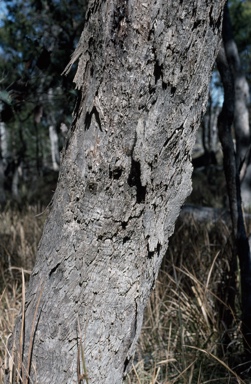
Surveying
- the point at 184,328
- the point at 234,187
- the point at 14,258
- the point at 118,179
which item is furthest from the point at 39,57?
the point at 14,258

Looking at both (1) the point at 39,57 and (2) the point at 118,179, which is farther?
(1) the point at 39,57

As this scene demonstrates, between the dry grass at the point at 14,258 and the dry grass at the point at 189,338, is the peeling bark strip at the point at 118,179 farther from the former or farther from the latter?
the dry grass at the point at 14,258

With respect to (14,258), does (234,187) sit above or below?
above

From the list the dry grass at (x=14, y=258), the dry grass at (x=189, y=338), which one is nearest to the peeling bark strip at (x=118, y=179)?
the dry grass at (x=189, y=338)

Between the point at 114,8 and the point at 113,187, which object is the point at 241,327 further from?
the point at 114,8

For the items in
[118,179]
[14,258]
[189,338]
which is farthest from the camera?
[14,258]

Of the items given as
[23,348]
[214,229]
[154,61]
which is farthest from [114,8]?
[214,229]

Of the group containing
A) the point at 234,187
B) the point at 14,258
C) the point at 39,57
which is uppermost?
the point at 39,57

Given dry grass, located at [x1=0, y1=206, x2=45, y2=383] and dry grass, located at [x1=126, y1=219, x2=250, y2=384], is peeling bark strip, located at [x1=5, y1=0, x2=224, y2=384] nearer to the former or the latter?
Result: dry grass, located at [x1=126, y1=219, x2=250, y2=384]

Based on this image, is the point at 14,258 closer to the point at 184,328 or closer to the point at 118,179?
the point at 184,328

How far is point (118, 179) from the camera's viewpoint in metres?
1.06

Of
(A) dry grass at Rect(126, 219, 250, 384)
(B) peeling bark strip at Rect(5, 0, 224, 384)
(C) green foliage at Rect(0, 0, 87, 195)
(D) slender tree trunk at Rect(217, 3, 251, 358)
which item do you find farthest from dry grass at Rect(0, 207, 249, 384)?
(C) green foliage at Rect(0, 0, 87, 195)

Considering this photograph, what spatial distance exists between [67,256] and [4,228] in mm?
3746

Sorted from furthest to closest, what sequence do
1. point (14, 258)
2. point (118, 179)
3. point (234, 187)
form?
point (14, 258), point (234, 187), point (118, 179)
